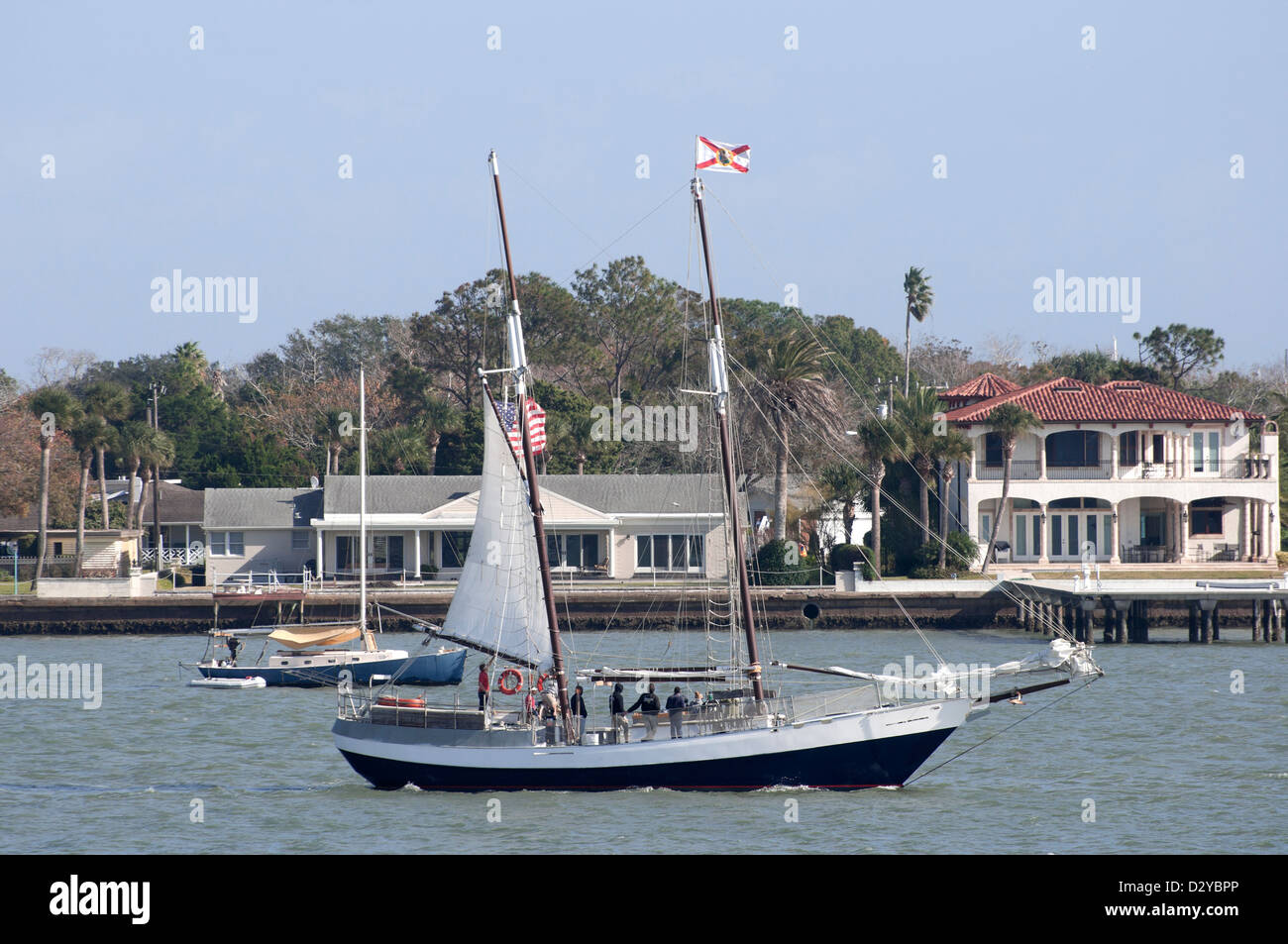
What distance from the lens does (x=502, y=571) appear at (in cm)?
3092

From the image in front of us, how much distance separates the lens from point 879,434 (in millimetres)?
66125

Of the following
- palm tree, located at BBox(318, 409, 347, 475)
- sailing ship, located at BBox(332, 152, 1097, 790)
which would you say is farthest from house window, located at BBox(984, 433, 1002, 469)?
sailing ship, located at BBox(332, 152, 1097, 790)

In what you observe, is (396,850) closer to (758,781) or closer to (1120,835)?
(758,781)

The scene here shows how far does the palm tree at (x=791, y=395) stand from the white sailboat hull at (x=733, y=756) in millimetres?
39677

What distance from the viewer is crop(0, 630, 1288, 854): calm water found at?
25.0m

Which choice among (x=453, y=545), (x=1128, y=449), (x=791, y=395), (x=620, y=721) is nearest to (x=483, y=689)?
(x=620, y=721)

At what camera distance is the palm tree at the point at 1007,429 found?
70062mm

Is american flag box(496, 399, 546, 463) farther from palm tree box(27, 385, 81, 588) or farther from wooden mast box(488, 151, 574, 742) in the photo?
palm tree box(27, 385, 81, 588)

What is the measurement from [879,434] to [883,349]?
6303 centimetres

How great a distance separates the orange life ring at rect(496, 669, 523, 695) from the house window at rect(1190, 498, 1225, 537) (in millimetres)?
53548

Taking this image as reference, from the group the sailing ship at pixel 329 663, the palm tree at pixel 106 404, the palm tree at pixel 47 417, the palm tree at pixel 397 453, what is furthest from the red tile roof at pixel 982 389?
the palm tree at pixel 47 417

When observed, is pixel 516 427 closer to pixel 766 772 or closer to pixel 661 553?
pixel 766 772

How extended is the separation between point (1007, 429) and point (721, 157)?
42911mm
